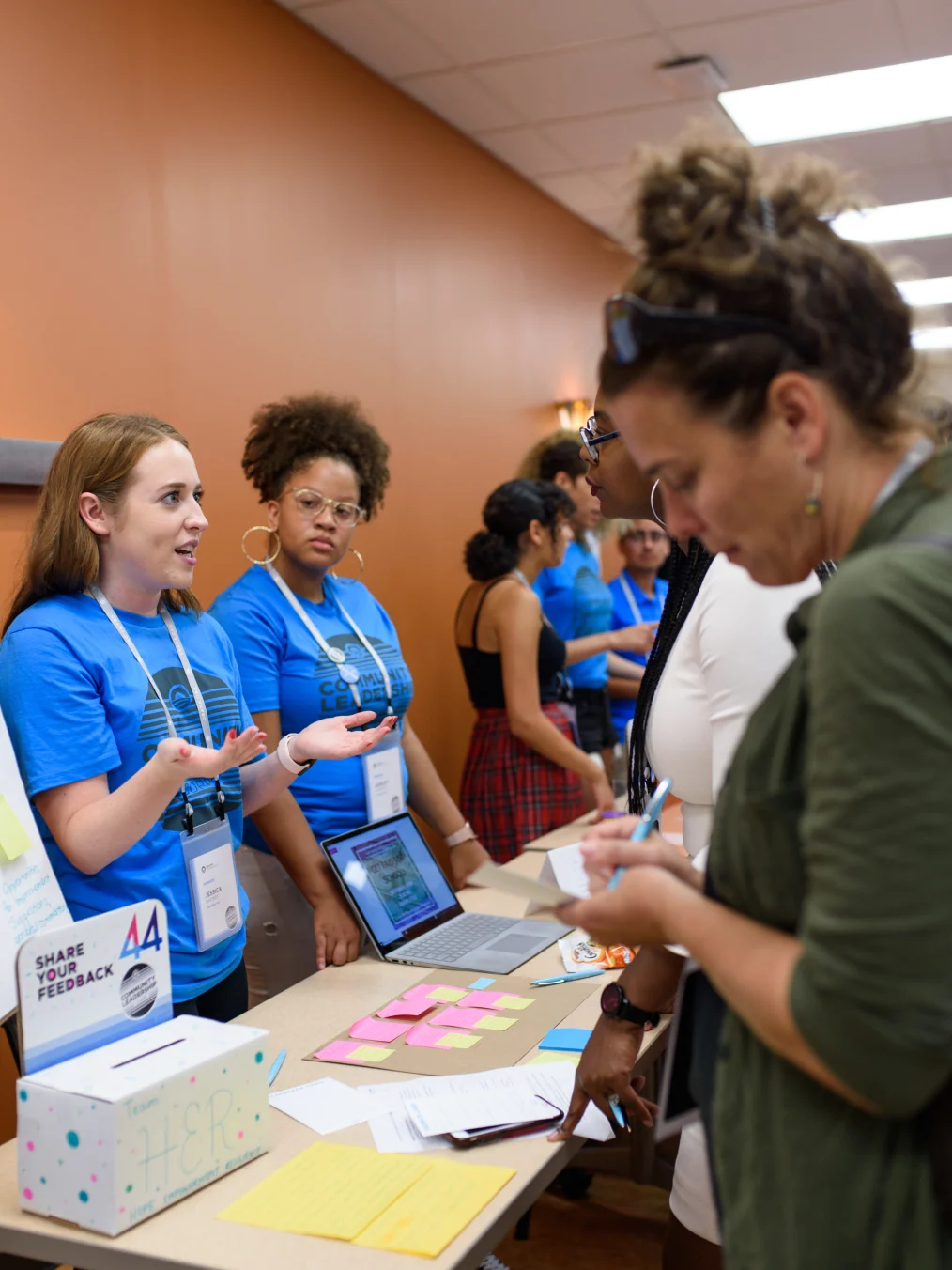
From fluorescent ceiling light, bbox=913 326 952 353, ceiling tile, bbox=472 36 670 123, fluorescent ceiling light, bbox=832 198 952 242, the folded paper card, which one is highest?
ceiling tile, bbox=472 36 670 123

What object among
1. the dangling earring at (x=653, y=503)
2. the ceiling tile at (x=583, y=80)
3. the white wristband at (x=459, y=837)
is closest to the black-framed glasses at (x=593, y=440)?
the dangling earring at (x=653, y=503)

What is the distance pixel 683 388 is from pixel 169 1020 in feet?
3.85

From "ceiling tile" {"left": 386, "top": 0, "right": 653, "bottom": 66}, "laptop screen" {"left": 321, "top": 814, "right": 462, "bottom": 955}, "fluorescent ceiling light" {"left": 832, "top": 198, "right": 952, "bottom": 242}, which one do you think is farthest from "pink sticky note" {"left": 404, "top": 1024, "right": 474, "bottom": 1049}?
"fluorescent ceiling light" {"left": 832, "top": 198, "right": 952, "bottom": 242}

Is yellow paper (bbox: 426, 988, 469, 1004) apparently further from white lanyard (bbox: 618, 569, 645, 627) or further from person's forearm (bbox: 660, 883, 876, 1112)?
white lanyard (bbox: 618, 569, 645, 627)

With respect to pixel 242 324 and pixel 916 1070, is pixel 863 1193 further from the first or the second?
pixel 242 324

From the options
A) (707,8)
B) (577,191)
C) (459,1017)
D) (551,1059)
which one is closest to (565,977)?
(459,1017)

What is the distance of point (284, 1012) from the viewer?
2.04 m

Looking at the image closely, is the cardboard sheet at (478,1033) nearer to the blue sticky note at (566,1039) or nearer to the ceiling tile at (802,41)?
the blue sticky note at (566,1039)

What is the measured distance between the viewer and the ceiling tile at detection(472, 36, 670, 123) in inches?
168

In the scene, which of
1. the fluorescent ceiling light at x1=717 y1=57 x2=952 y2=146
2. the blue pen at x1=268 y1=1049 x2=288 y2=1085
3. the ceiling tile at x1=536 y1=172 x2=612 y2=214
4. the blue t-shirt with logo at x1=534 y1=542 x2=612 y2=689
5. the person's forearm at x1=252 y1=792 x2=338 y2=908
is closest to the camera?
the blue pen at x1=268 y1=1049 x2=288 y2=1085

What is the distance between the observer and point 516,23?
402 centimetres

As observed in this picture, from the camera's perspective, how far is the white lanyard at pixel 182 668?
2.05 m

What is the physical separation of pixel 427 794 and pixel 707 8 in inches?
109

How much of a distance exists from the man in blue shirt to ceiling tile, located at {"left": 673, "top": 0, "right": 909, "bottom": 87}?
195cm
